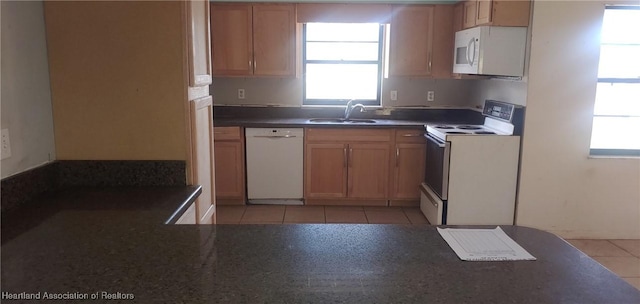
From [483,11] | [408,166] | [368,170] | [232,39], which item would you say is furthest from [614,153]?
[232,39]

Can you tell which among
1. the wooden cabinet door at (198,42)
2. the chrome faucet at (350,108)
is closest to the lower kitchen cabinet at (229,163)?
the chrome faucet at (350,108)

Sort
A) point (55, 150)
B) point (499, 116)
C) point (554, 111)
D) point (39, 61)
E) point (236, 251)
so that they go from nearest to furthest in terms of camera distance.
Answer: point (236, 251), point (39, 61), point (55, 150), point (554, 111), point (499, 116)

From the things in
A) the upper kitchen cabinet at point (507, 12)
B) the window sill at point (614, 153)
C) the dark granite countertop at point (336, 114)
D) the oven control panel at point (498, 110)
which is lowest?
the window sill at point (614, 153)

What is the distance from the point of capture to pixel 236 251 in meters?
1.24

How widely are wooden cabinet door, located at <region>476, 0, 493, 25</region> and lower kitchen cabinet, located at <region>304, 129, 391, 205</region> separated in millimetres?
1223

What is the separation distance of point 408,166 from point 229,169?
5.46 feet

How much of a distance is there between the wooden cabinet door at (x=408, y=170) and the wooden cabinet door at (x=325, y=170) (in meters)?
0.49

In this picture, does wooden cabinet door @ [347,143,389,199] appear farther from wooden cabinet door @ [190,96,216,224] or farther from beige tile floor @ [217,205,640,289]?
wooden cabinet door @ [190,96,216,224]

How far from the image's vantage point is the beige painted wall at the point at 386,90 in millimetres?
4723

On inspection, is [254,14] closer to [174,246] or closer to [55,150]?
[55,150]

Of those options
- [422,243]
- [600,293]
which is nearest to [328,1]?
[422,243]

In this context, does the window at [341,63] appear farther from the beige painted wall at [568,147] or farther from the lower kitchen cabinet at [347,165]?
the beige painted wall at [568,147]

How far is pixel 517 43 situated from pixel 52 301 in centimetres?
343

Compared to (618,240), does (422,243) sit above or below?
above
